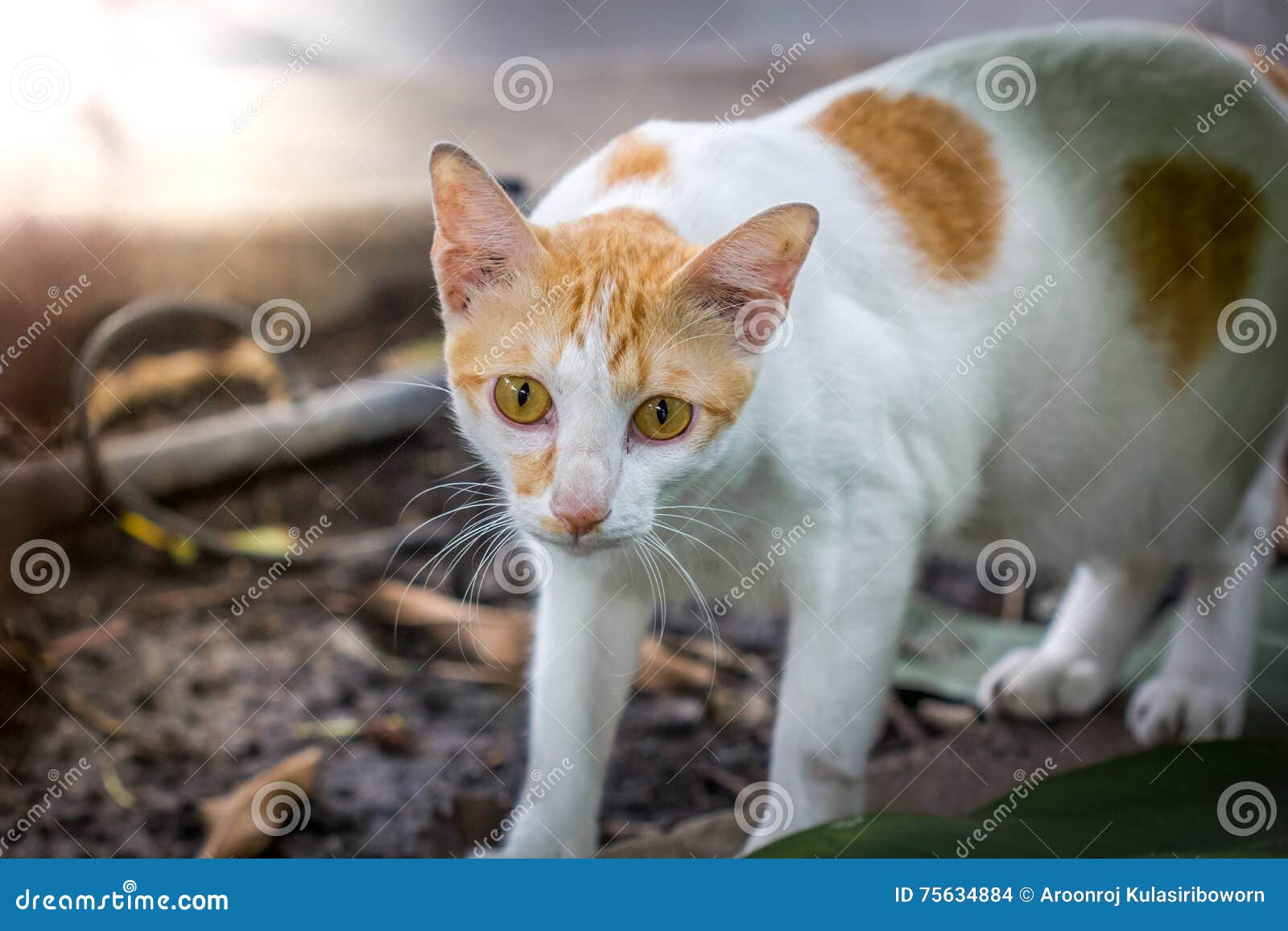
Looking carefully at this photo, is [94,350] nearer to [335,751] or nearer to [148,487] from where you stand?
[148,487]

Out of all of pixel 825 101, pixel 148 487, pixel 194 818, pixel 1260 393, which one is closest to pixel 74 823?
pixel 194 818

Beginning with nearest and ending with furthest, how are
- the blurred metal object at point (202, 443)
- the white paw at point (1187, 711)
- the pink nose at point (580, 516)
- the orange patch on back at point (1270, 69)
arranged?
the pink nose at point (580, 516) < the orange patch on back at point (1270, 69) < the white paw at point (1187, 711) < the blurred metal object at point (202, 443)

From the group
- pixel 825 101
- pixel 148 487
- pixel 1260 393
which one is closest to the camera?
pixel 825 101

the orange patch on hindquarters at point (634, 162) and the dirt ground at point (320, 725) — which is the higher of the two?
the orange patch on hindquarters at point (634, 162)

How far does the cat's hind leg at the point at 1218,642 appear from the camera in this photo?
155cm

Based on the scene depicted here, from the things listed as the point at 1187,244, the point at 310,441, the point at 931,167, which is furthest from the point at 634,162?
the point at 310,441

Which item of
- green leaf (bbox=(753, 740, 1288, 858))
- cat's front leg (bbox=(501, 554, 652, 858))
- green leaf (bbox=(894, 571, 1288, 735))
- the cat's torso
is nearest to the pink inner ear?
the cat's torso

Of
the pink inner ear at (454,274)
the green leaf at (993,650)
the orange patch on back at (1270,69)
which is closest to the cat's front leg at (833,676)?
the pink inner ear at (454,274)

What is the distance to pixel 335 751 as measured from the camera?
165 centimetres

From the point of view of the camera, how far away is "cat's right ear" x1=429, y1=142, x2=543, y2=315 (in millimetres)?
986

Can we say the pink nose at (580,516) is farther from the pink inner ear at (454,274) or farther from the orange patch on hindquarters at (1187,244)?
the orange patch on hindquarters at (1187,244)

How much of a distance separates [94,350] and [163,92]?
0.42 m

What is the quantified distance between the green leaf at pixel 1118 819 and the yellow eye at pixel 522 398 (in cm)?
45

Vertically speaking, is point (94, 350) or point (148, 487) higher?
point (94, 350)
